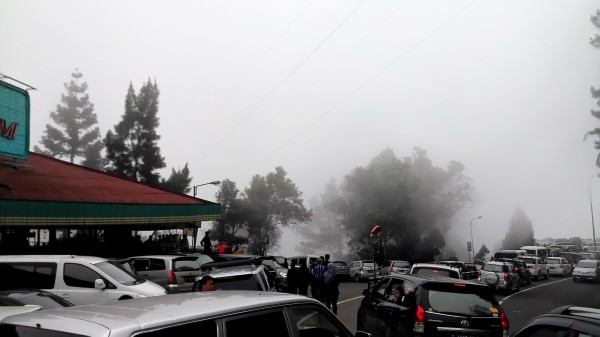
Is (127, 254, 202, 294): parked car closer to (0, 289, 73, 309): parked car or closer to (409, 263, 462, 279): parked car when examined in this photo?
(0, 289, 73, 309): parked car

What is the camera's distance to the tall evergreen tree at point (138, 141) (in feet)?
171

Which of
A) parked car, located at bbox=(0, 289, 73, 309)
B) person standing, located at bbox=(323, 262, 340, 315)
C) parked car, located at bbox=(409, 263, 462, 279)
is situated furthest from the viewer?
parked car, located at bbox=(409, 263, 462, 279)

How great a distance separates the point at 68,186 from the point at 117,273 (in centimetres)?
1183

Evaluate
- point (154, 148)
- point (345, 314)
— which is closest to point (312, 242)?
point (154, 148)

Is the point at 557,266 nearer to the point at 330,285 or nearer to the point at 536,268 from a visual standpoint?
the point at 536,268

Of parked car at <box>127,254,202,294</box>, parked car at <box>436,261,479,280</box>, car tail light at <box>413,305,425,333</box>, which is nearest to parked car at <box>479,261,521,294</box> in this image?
parked car at <box>436,261,479,280</box>

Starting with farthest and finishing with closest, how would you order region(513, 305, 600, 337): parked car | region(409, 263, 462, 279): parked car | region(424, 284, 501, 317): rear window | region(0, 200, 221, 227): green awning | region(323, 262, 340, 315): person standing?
region(0, 200, 221, 227): green awning < region(409, 263, 462, 279): parked car < region(323, 262, 340, 315): person standing < region(424, 284, 501, 317): rear window < region(513, 305, 600, 337): parked car

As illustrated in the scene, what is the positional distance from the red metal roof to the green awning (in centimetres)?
31

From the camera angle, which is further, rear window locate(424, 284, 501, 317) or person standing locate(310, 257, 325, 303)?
person standing locate(310, 257, 325, 303)

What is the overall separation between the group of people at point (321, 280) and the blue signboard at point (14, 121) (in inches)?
514

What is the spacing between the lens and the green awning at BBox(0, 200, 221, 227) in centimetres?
1811

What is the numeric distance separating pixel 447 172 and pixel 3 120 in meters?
66.1

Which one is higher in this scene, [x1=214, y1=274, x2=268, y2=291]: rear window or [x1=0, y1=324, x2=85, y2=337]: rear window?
[x1=0, y1=324, x2=85, y2=337]: rear window

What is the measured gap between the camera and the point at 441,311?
7820 mm
